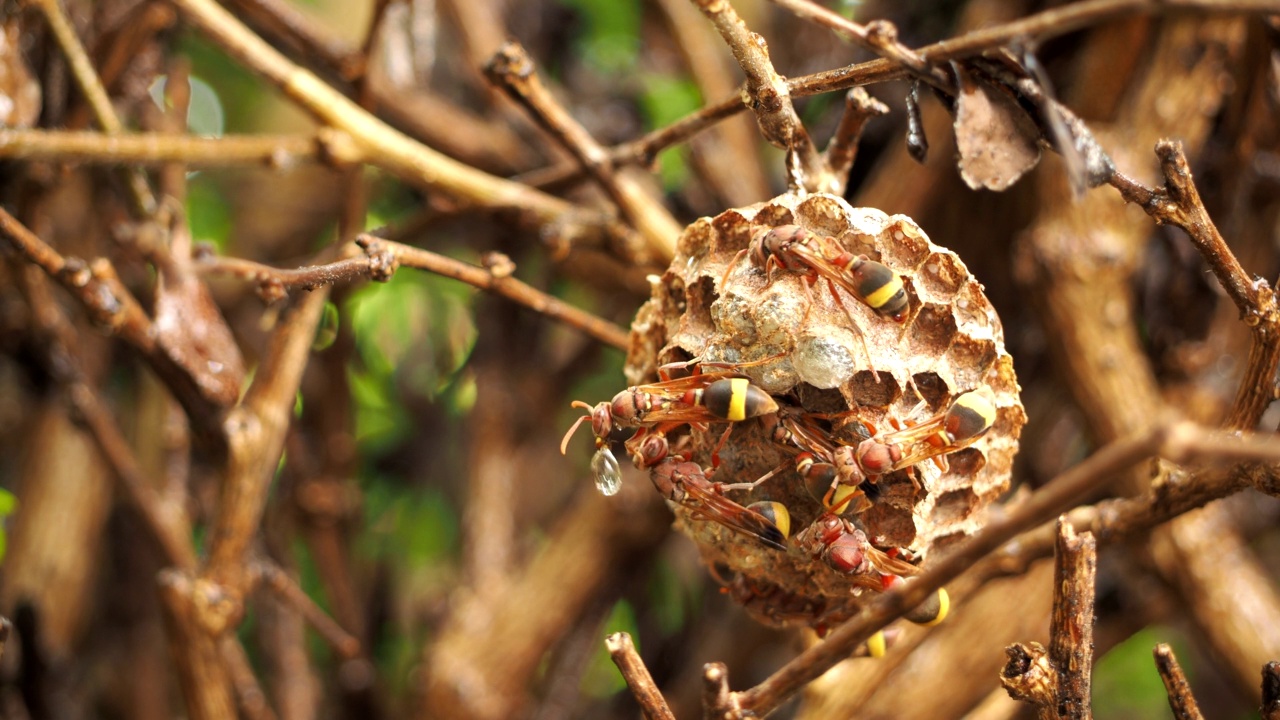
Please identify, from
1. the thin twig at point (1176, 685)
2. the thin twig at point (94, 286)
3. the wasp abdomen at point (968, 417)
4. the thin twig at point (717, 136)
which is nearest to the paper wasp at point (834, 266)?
the wasp abdomen at point (968, 417)

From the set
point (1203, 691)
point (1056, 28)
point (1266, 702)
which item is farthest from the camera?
point (1203, 691)

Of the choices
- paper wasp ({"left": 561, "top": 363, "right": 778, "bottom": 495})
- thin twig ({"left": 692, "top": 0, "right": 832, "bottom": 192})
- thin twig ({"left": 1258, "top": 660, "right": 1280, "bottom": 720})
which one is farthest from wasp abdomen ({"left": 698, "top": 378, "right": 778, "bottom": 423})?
thin twig ({"left": 1258, "top": 660, "right": 1280, "bottom": 720})

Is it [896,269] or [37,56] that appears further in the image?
[37,56]

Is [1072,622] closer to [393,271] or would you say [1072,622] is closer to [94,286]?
[393,271]

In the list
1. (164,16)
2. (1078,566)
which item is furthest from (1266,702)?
(164,16)

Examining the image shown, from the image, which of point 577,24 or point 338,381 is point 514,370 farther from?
point 577,24

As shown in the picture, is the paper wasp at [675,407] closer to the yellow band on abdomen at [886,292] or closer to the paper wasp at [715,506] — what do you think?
the paper wasp at [715,506]
